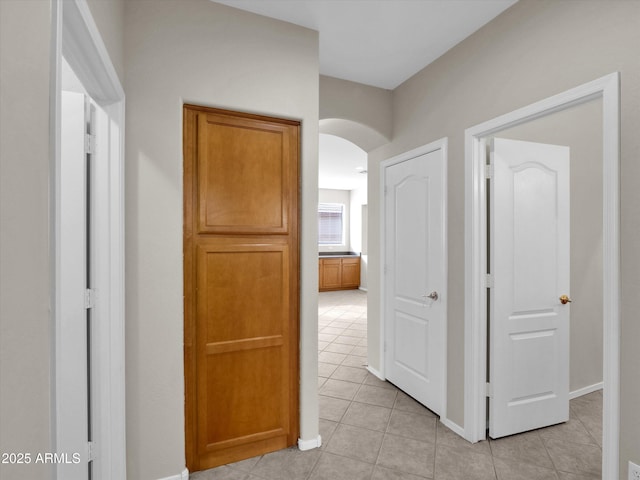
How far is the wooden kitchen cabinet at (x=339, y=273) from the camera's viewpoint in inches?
338

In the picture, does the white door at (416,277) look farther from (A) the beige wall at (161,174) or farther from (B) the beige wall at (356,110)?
(A) the beige wall at (161,174)

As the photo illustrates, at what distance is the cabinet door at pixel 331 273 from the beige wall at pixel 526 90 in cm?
552

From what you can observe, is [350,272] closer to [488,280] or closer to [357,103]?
[357,103]

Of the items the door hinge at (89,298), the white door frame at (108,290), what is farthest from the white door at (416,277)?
the door hinge at (89,298)

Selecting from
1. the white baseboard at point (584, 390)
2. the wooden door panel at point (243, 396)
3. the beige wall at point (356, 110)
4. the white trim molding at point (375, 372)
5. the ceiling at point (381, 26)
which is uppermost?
the ceiling at point (381, 26)

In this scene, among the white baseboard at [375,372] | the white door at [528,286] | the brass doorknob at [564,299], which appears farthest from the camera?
the white baseboard at [375,372]

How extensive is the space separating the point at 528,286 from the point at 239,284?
2.07 m

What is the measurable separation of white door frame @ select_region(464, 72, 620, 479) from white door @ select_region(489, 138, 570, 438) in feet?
0.30

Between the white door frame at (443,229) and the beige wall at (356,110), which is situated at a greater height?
the beige wall at (356,110)

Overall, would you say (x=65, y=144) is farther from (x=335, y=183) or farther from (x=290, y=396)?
(x=335, y=183)

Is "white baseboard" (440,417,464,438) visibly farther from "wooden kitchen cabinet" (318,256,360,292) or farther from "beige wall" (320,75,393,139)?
"wooden kitchen cabinet" (318,256,360,292)

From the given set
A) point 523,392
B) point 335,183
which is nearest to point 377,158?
point 523,392
